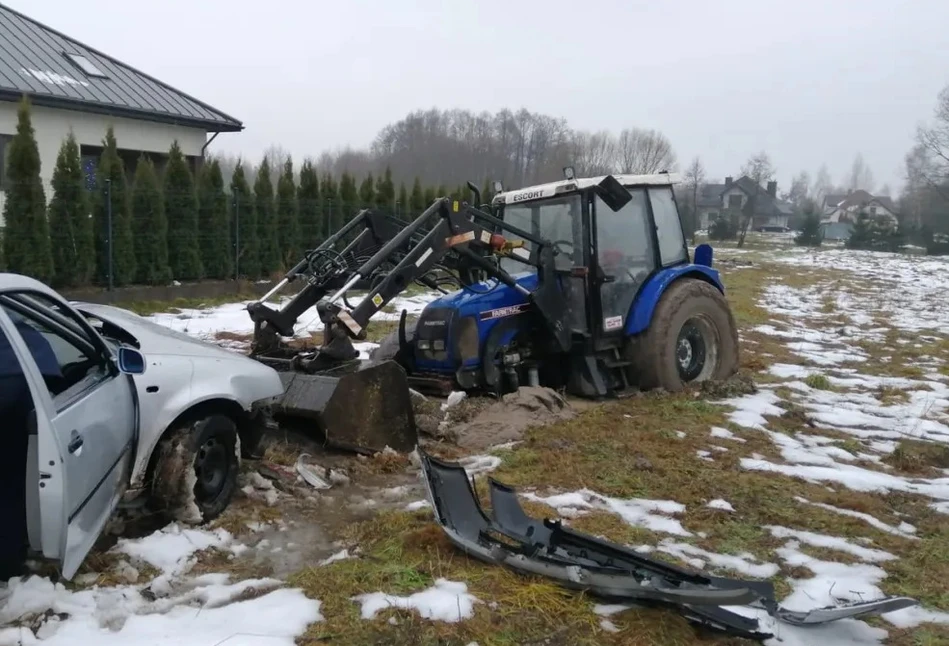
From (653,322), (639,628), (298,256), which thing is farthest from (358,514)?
(298,256)

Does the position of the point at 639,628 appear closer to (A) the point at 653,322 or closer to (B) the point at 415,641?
(B) the point at 415,641

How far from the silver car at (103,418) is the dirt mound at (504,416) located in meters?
1.98

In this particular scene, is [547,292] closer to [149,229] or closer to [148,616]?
[148,616]

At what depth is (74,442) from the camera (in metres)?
3.59

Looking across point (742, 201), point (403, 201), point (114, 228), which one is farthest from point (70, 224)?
point (742, 201)

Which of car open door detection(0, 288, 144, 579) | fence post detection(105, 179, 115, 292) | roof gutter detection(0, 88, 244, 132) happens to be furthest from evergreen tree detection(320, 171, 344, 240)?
car open door detection(0, 288, 144, 579)

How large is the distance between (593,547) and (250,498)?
2.32 metres

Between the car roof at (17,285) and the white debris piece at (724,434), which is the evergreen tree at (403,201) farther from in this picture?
the car roof at (17,285)

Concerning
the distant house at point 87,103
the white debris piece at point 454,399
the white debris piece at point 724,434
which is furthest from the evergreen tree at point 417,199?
the white debris piece at point 724,434

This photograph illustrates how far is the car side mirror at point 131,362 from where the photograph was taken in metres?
4.10

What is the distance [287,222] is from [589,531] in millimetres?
15101

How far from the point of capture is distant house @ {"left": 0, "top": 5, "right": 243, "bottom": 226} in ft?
58.3

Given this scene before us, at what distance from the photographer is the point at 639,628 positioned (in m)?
3.73

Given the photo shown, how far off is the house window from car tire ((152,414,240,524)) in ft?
60.9
